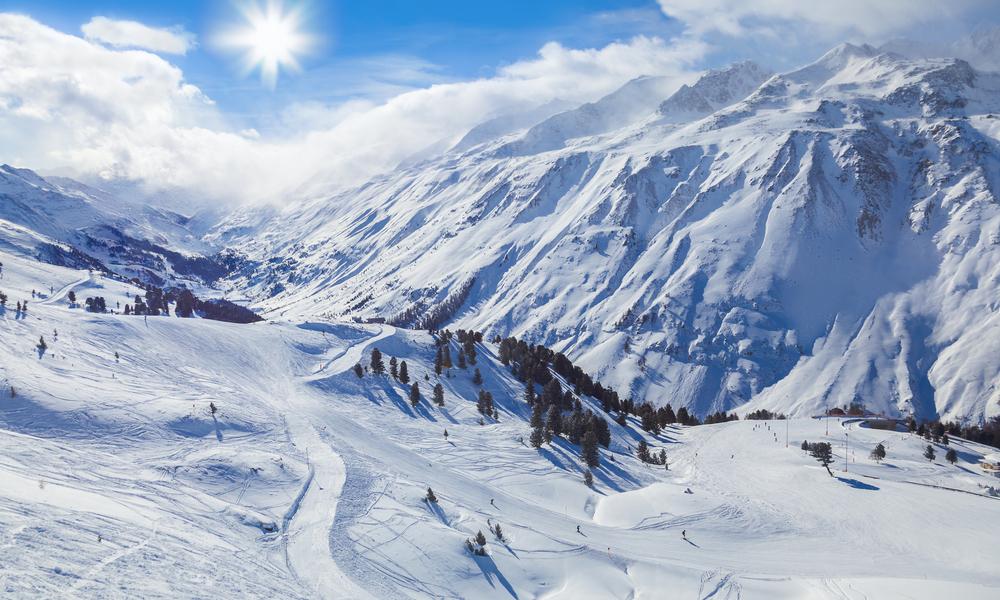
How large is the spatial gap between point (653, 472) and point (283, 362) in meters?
58.9

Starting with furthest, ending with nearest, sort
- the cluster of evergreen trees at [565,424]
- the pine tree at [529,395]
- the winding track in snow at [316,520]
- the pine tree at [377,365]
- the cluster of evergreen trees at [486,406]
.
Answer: the pine tree at [529,395] < the pine tree at [377,365] < the cluster of evergreen trees at [486,406] < the cluster of evergreen trees at [565,424] < the winding track in snow at [316,520]

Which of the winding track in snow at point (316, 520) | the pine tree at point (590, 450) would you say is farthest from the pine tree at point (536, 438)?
the winding track in snow at point (316, 520)

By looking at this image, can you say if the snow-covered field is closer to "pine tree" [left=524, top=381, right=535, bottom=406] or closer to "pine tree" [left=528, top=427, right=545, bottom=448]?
"pine tree" [left=528, top=427, right=545, bottom=448]

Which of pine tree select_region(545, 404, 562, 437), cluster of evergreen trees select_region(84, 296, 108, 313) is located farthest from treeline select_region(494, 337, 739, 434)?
cluster of evergreen trees select_region(84, 296, 108, 313)

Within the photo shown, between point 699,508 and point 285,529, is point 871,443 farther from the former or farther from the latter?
point 285,529

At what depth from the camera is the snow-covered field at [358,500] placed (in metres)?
27.5

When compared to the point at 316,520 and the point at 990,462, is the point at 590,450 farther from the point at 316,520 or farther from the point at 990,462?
the point at 990,462

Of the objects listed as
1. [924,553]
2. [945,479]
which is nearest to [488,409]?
[924,553]

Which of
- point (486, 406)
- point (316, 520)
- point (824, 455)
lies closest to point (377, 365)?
point (486, 406)

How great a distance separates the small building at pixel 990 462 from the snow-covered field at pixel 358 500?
11.5 m

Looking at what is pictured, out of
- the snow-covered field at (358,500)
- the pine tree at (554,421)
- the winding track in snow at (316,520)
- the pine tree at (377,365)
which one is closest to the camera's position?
the snow-covered field at (358,500)

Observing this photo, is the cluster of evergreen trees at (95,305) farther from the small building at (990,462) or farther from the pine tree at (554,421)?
the small building at (990,462)

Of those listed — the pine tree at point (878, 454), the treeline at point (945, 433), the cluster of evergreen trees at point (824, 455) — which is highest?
the cluster of evergreen trees at point (824, 455)

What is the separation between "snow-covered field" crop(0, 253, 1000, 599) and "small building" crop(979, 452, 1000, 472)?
11.5 m
